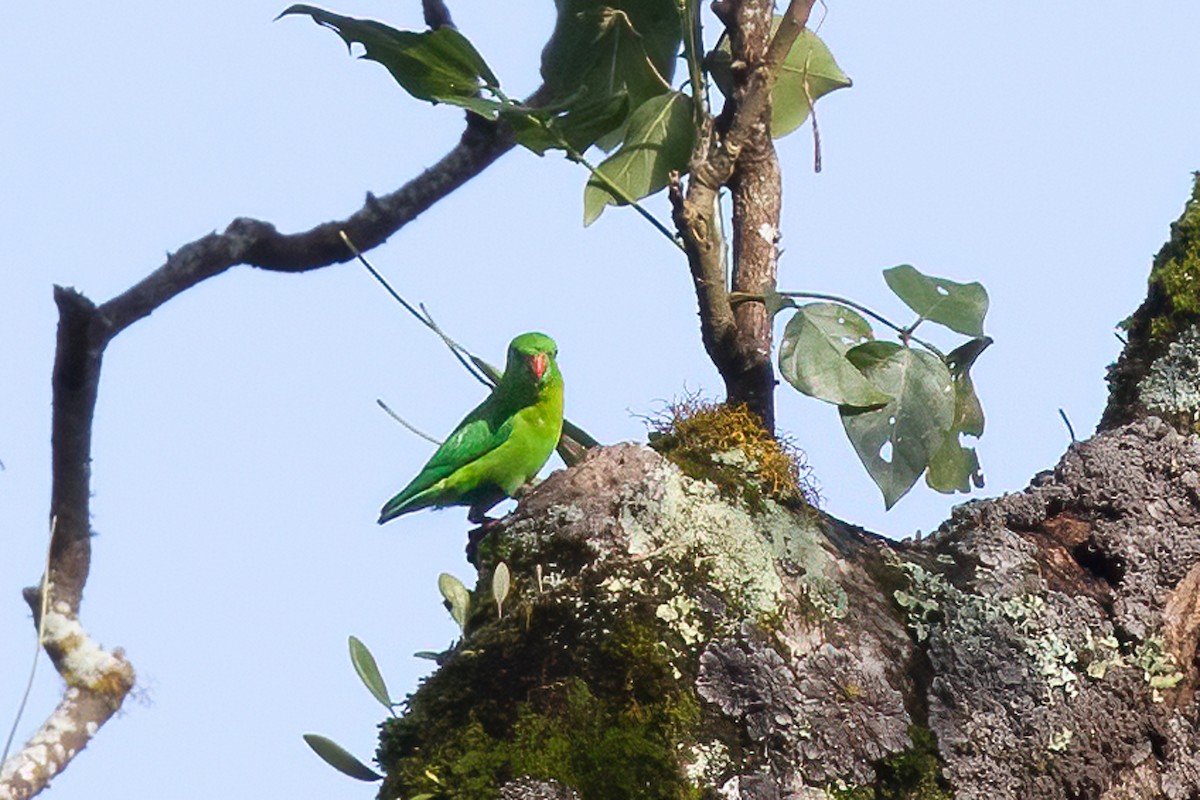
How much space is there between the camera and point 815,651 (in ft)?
5.33

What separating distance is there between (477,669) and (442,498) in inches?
44.0

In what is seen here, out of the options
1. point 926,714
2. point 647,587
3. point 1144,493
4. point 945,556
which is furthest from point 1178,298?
point 647,587

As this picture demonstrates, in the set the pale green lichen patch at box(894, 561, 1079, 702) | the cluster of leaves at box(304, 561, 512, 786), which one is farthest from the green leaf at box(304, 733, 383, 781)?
the pale green lichen patch at box(894, 561, 1079, 702)

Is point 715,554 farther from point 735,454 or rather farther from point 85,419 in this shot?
point 85,419

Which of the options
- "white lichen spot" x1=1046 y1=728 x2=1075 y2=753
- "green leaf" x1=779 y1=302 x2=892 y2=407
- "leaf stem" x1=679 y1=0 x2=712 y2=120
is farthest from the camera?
"leaf stem" x1=679 y1=0 x2=712 y2=120

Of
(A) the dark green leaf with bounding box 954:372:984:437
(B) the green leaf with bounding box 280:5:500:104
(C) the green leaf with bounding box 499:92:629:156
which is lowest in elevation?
(A) the dark green leaf with bounding box 954:372:984:437

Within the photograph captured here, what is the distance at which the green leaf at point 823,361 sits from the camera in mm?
1990

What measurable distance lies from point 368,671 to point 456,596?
0.16m

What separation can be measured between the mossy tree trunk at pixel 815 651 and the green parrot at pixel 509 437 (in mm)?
774

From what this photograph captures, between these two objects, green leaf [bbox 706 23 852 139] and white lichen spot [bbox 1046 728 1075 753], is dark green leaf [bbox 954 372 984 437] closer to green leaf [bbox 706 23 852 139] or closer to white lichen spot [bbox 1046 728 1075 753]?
green leaf [bbox 706 23 852 139]

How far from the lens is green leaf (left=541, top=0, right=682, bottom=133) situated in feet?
8.19

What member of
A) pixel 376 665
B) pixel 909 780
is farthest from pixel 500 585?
pixel 909 780

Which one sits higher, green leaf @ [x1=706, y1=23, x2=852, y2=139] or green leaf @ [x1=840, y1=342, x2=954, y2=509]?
green leaf @ [x1=706, y1=23, x2=852, y2=139]

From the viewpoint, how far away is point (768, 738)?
60.3 inches
